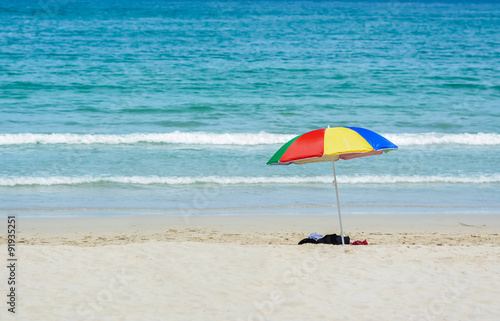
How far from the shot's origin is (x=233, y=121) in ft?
58.6

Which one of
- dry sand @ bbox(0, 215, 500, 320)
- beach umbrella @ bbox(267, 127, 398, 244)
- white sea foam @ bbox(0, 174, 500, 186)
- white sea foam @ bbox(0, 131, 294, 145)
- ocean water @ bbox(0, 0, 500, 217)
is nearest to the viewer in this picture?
dry sand @ bbox(0, 215, 500, 320)

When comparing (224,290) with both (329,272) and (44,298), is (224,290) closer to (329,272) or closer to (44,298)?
(329,272)

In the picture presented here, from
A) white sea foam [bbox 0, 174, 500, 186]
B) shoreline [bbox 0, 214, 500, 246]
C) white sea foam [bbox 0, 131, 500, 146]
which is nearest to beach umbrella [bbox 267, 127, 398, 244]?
shoreline [bbox 0, 214, 500, 246]

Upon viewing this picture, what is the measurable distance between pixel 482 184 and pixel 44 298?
9.92m

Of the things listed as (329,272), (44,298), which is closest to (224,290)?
(329,272)

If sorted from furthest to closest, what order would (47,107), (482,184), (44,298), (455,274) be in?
1. (47,107)
2. (482,184)
3. (455,274)
4. (44,298)

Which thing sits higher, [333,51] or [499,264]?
[333,51]

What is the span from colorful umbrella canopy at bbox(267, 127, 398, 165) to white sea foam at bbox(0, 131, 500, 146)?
27.2 ft

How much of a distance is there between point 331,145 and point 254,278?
2.02m

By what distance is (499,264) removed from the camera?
23.2 ft

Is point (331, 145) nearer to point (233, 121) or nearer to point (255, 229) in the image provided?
point (255, 229)

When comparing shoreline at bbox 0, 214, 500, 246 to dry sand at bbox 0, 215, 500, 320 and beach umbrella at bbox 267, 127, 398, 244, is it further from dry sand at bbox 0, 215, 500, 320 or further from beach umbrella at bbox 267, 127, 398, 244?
beach umbrella at bbox 267, 127, 398, 244

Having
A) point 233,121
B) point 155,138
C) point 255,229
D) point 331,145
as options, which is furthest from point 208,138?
point 331,145

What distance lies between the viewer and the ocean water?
444 inches
